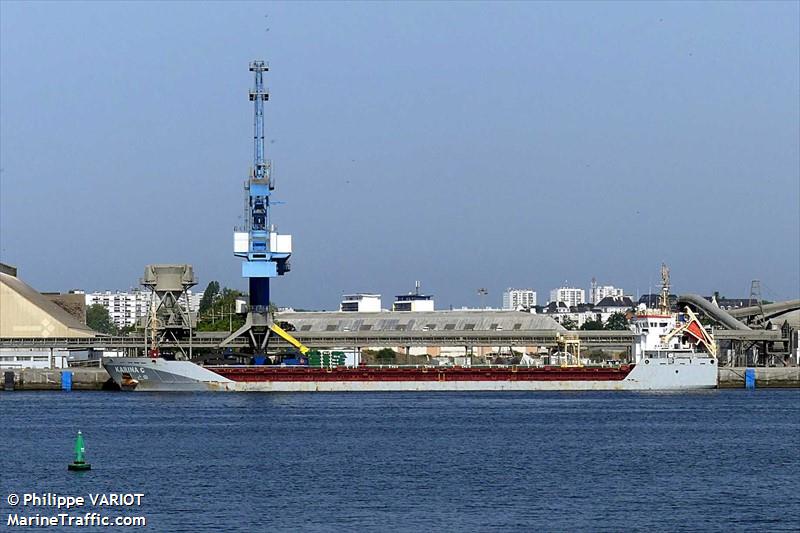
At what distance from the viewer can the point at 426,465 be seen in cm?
4816

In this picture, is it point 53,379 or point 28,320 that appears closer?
point 53,379

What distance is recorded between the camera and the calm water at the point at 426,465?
3753cm

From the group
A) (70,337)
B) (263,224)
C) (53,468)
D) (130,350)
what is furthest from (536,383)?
(53,468)

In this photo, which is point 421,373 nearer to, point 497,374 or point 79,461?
point 497,374

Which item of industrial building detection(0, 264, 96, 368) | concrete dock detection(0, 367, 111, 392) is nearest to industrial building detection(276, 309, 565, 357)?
industrial building detection(0, 264, 96, 368)

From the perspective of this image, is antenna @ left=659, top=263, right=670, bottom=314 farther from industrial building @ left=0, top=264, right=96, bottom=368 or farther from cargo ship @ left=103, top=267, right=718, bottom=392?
industrial building @ left=0, top=264, right=96, bottom=368

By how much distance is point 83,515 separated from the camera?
37188 millimetres

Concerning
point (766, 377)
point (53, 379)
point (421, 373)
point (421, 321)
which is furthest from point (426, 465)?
point (421, 321)

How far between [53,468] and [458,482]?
13.1 m

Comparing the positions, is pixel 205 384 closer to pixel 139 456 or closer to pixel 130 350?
pixel 130 350

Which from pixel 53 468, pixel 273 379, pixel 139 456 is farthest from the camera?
pixel 273 379

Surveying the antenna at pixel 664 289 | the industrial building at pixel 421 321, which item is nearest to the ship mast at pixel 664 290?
the antenna at pixel 664 289

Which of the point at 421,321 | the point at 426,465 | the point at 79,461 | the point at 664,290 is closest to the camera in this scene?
the point at 79,461

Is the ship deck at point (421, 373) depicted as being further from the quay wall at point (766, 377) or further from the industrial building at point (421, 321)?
the industrial building at point (421, 321)
